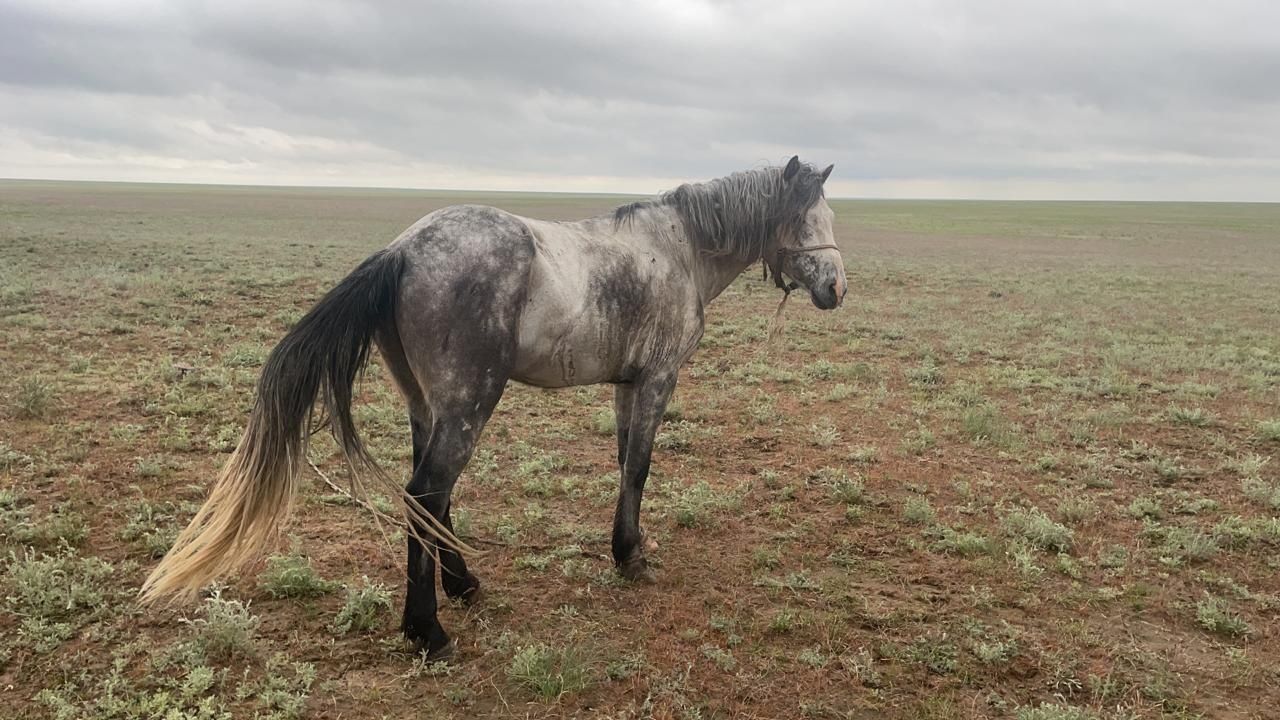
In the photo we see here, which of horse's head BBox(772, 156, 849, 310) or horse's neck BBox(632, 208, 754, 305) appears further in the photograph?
horse's head BBox(772, 156, 849, 310)

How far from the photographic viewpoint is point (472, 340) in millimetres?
3406

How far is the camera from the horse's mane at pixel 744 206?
4.47 meters

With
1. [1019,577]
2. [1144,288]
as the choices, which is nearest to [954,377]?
[1019,577]

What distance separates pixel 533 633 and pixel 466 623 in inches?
14.9

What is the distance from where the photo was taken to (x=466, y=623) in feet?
12.9

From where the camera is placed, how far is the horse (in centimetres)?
321

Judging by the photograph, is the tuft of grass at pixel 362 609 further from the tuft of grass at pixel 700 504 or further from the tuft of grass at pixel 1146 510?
the tuft of grass at pixel 1146 510

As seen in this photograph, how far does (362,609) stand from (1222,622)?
4811 millimetres

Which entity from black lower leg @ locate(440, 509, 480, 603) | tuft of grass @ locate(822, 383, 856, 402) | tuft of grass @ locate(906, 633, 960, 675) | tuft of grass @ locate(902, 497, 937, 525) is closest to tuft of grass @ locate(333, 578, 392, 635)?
black lower leg @ locate(440, 509, 480, 603)

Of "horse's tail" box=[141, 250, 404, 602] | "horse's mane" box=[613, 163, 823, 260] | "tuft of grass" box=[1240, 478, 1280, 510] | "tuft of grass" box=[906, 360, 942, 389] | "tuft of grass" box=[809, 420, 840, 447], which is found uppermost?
"horse's mane" box=[613, 163, 823, 260]

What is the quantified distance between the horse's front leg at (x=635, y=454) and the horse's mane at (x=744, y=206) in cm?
92

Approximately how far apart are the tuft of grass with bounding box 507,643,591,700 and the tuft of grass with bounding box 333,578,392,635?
846 millimetres

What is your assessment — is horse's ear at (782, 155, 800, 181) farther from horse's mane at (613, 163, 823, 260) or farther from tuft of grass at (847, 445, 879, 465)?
tuft of grass at (847, 445, 879, 465)

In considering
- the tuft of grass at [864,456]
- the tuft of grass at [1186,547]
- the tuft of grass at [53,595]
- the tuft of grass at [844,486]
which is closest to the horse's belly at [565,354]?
the tuft of grass at [53,595]
